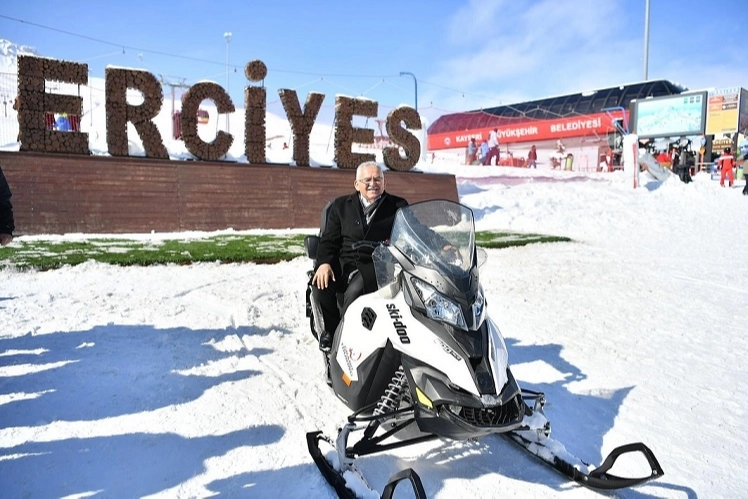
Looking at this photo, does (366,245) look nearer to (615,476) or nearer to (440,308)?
(440,308)

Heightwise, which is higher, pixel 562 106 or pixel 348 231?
pixel 562 106

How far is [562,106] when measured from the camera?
145 ft

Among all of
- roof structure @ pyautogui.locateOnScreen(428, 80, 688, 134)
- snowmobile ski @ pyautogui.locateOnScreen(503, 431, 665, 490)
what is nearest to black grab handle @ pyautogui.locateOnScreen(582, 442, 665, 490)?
snowmobile ski @ pyautogui.locateOnScreen(503, 431, 665, 490)

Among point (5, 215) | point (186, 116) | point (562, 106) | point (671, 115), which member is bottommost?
point (5, 215)

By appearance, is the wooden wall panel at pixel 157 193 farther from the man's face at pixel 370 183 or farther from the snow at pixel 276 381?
the man's face at pixel 370 183

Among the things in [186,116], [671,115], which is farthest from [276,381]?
[671,115]

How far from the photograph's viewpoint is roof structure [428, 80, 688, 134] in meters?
41.6

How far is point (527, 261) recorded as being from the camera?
971cm

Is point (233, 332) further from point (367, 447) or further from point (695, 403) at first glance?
point (695, 403)

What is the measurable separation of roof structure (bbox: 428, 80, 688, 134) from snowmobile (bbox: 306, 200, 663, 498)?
43.1 metres

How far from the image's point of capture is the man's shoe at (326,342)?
378cm

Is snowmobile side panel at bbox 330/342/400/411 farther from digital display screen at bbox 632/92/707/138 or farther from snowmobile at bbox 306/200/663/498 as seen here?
digital display screen at bbox 632/92/707/138

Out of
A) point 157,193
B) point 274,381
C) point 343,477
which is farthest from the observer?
point 157,193

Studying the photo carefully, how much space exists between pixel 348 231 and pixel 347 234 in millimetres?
A: 24
